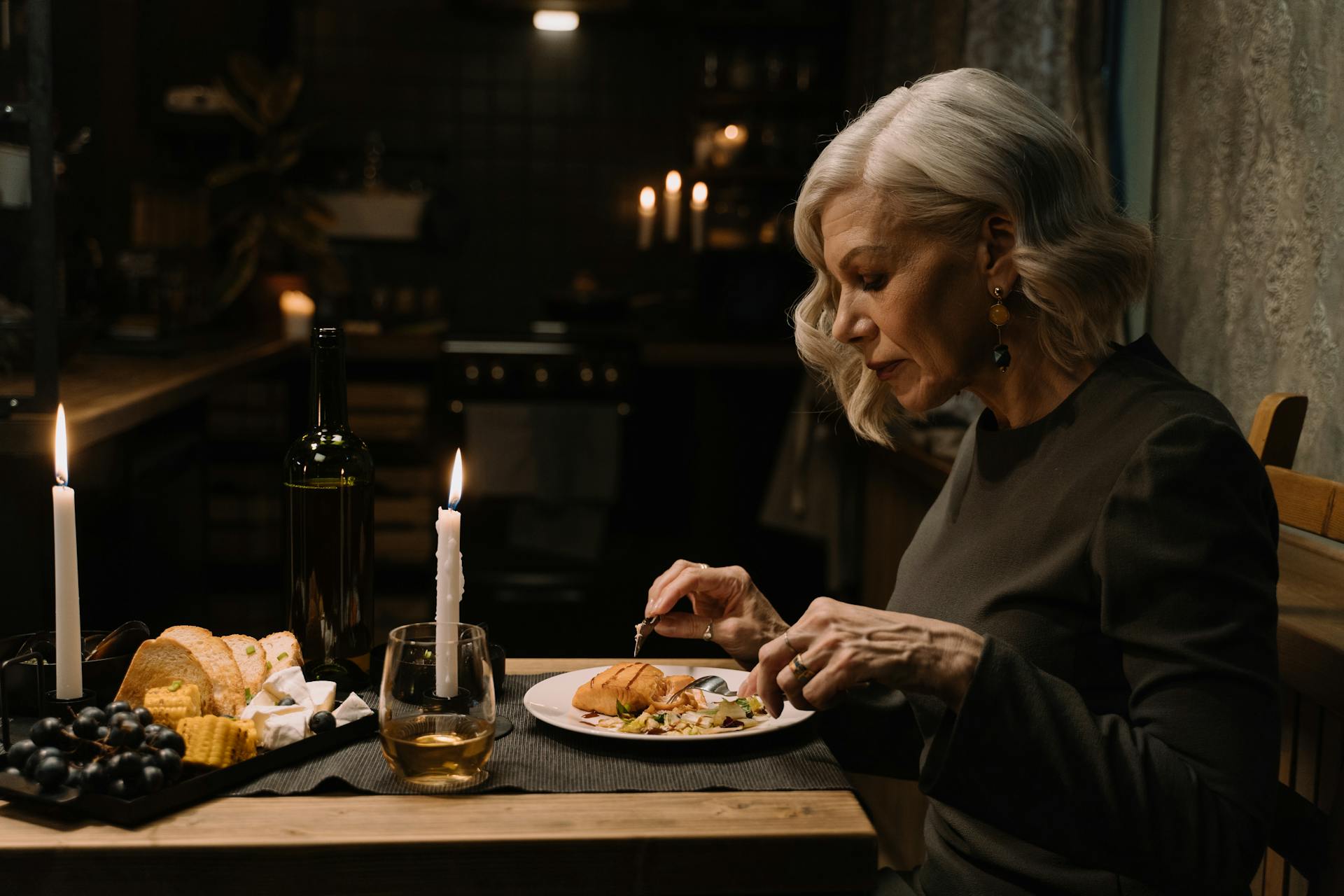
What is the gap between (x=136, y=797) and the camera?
949 mm

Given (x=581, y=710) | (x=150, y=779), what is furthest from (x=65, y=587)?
(x=581, y=710)

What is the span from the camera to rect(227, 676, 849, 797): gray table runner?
104 cm

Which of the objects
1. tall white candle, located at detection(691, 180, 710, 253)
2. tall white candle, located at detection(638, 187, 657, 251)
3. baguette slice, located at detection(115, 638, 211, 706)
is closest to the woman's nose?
baguette slice, located at detection(115, 638, 211, 706)

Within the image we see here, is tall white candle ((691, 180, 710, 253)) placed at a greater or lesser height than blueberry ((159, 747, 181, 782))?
greater

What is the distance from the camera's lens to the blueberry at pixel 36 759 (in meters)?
0.96

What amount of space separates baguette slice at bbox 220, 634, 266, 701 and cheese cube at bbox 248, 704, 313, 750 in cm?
9

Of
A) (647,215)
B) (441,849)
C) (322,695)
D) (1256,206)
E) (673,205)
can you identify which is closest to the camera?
(441,849)

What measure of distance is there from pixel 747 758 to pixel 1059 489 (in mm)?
403

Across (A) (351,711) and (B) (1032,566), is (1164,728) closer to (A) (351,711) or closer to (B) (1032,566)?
(B) (1032,566)

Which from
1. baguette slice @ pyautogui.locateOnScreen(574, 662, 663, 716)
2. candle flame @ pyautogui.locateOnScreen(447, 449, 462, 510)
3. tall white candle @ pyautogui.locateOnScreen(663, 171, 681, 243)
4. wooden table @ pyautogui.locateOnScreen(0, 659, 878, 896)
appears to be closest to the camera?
wooden table @ pyautogui.locateOnScreen(0, 659, 878, 896)

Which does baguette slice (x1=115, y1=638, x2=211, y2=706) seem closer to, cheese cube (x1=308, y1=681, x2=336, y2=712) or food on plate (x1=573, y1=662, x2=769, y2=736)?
cheese cube (x1=308, y1=681, x2=336, y2=712)

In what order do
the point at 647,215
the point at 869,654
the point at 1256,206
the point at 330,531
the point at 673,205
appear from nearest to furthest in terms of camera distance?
the point at 869,654, the point at 330,531, the point at 1256,206, the point at 673,205, the point at 647,215

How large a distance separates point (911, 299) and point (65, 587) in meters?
0.86

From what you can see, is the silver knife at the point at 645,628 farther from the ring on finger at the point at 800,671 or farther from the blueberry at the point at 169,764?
the blueberry at the point at 169,764
